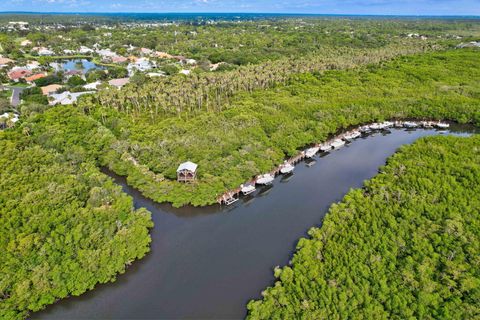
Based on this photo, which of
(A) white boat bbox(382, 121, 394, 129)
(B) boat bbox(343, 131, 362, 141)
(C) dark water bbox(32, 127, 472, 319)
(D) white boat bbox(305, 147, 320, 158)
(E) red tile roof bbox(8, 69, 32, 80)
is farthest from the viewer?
(E) red tile roof bbox(8, 69, 32, 80)

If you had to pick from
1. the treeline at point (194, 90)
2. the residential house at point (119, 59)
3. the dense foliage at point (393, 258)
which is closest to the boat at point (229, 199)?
the dense foliage at point (393, 258)

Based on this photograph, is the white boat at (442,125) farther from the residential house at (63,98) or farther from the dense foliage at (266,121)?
the residential house at (63,98)

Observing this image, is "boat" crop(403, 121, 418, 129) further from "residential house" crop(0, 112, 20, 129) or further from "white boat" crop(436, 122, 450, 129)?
"residential house" crop(0, 112, 20, 129)

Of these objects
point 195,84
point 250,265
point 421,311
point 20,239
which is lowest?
point 250,265

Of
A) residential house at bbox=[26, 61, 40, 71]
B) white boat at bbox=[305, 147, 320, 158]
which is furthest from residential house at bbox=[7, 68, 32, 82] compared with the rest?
white boat at bbox=[305, 147, 320, 158]

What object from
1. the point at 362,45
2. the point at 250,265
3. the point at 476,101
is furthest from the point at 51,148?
the point at 362,45

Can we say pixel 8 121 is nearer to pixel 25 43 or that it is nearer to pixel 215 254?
pixel 215 254

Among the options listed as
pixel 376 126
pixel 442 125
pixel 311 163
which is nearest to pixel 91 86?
pixel 311 163

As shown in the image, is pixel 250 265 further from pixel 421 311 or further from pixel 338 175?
pixel 338 175
